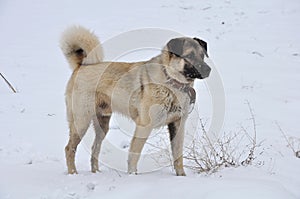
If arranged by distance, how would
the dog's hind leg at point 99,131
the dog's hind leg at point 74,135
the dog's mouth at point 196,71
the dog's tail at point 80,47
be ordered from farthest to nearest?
the dog's hind leg at point 99,131
the dog's tail at point 80,47
the dog's hind leg at point 74,135
the dog's mouth at point 196,71

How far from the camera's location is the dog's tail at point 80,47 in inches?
173

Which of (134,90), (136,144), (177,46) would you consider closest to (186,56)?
(177,46)

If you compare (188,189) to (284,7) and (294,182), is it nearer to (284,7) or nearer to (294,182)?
(294,182)

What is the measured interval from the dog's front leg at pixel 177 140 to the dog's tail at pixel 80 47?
113 cm

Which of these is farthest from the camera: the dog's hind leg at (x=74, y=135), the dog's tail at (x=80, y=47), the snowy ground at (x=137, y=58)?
the dog's tail at (x=80, y=47)

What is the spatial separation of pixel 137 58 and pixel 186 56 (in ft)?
16.7

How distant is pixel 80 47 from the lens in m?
4.42

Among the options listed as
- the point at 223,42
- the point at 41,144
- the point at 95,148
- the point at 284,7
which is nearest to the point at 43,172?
the point at 95,148

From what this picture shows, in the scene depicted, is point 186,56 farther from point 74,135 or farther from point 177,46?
point 74,135

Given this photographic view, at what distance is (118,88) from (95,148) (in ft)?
2.68

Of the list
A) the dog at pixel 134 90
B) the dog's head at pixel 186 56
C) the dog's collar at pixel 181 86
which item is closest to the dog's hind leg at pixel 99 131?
the dog at pixel 134 90

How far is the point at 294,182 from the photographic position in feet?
10.8

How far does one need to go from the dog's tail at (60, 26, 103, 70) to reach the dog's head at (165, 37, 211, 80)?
92cm

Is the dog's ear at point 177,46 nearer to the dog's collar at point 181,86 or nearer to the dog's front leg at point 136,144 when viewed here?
the dog's collar at point 181,86
